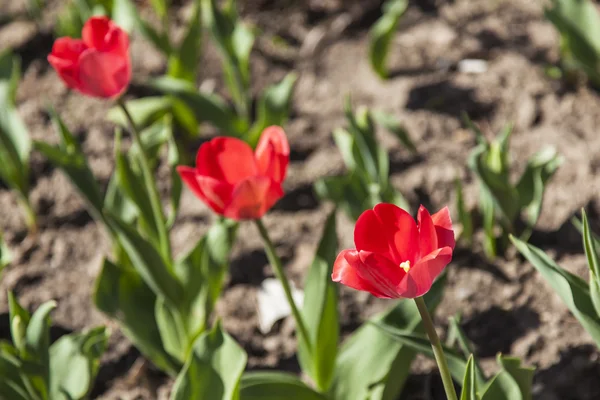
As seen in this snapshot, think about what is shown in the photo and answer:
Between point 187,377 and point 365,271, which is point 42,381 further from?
point 365,271

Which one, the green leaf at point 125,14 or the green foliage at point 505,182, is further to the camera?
the green leaf at point 125,14

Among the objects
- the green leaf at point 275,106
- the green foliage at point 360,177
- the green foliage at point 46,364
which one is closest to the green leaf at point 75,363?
the green foliage at point 46,364

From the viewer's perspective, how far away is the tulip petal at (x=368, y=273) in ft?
3.72

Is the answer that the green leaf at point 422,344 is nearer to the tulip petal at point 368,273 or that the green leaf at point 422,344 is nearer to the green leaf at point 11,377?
the tulip petal at point 368,273

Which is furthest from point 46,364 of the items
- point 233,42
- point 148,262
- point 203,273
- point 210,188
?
point 233,42

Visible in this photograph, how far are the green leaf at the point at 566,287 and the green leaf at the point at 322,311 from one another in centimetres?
46

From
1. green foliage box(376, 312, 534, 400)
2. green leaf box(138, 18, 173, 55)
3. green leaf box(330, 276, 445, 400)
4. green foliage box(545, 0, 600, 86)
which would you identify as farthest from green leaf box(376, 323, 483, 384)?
green leaf box(138, 18, 173, 55)

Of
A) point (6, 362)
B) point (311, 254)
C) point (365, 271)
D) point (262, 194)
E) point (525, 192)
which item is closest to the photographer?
point (365, 271)

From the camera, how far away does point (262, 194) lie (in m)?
1.49

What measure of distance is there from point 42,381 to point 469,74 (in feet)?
5.93

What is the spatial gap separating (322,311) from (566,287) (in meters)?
0.53

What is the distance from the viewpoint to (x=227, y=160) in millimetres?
1564

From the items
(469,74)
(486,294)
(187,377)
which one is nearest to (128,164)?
(187,377)

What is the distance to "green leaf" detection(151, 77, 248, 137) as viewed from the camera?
2455 millimetres
